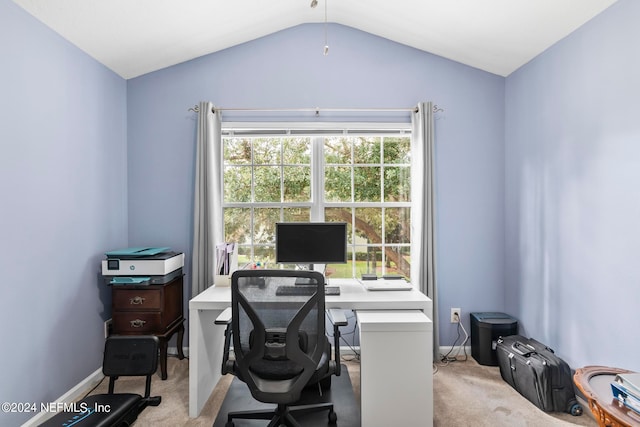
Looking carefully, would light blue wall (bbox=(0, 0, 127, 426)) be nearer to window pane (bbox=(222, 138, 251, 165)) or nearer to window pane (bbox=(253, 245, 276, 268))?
window pane (bbox=(222, 138, 251, 165))

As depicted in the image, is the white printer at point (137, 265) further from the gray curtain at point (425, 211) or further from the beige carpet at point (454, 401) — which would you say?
the gray curtain at point (425, 211)

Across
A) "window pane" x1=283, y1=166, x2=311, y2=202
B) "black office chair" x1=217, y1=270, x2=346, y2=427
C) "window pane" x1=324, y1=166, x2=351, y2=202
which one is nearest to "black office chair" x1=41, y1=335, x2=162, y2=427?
"black office chair" x1=217, y1=270, x2=346, y2=427

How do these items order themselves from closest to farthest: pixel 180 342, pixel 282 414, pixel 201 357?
pixel 282 414 → pixel 201 357 → pixel 180 342

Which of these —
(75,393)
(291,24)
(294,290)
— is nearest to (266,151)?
(291,24)

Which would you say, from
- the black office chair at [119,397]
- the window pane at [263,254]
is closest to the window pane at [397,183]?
the window pane at [263,254]

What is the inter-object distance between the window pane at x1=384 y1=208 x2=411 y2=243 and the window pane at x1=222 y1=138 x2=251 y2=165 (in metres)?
1.39

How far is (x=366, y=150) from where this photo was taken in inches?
120

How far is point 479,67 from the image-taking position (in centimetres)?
295

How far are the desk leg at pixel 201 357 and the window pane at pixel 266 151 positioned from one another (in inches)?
54.3

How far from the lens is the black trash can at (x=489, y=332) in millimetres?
2713

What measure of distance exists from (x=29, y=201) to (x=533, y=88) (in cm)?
359

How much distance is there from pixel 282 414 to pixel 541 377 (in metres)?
1.66

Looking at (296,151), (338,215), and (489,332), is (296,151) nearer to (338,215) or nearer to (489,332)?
(338,215)

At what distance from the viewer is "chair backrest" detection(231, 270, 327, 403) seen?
1.64 m
